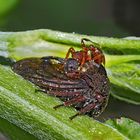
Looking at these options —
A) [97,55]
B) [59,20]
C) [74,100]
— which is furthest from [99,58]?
[59,20]

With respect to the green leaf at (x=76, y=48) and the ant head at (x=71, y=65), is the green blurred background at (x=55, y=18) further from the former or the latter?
the ant head at (x=71, y=65)

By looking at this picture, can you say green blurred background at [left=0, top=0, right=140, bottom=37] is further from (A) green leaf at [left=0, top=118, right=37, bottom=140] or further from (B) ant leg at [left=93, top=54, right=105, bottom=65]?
(A) green leaf at [left=0, top=118, right=37, bottom=140]

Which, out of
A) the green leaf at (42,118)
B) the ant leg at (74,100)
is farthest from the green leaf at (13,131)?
the ant leg at (74,100)

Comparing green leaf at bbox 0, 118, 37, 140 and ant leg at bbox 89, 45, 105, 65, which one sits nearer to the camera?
green leaf at bbox 0, 118, 37, 140

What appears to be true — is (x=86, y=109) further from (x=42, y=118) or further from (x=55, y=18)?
(x=55, y=18)

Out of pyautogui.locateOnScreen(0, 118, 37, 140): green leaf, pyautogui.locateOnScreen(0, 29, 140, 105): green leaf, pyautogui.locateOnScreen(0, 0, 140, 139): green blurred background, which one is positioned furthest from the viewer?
pyautogui.locateOnScreen(0, 0, 140, 139): green blurred background

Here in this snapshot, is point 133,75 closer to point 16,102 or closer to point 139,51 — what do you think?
point 139,51

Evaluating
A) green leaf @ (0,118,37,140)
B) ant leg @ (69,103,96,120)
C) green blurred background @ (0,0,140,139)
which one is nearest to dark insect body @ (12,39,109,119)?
ant leg @ (69,103,96,120)
